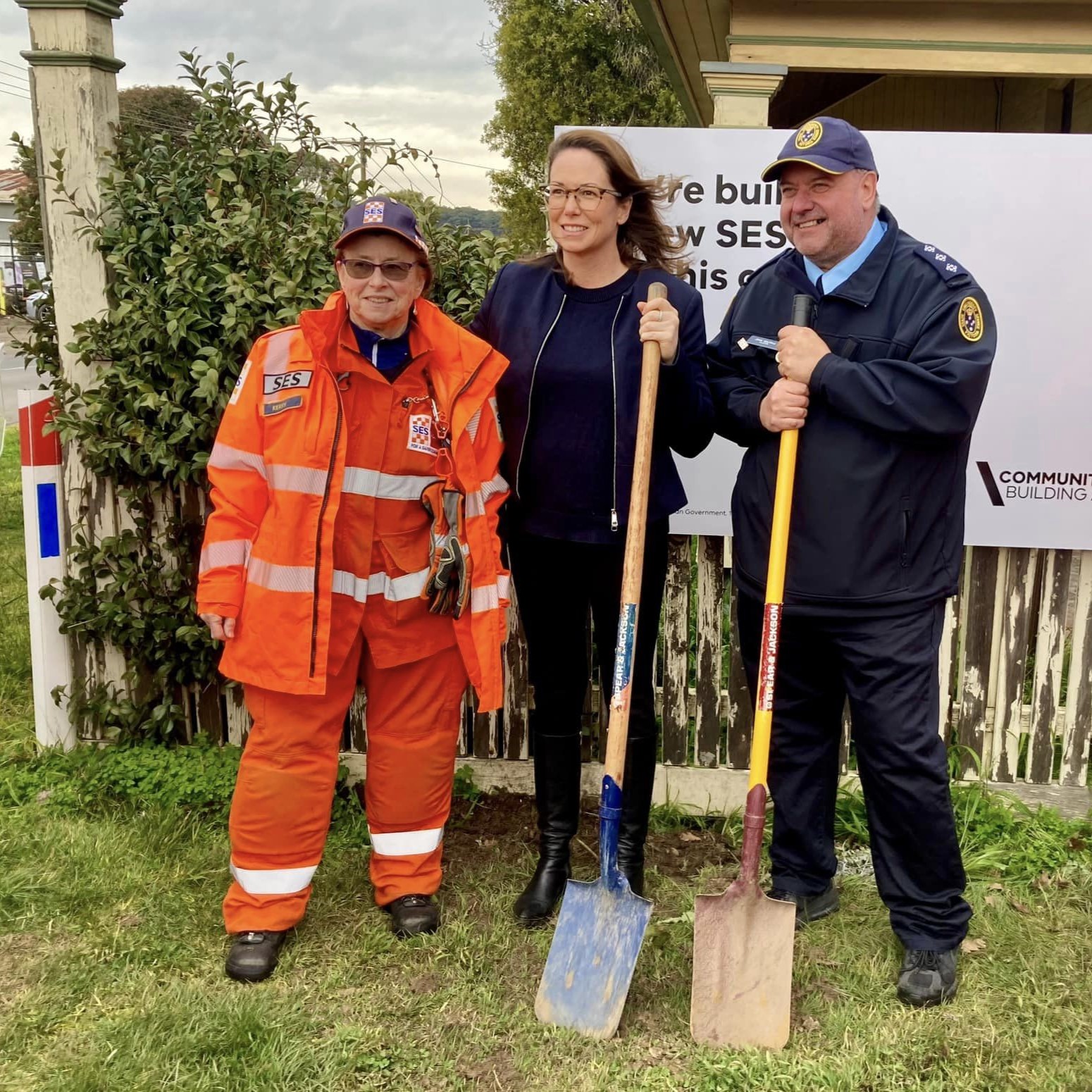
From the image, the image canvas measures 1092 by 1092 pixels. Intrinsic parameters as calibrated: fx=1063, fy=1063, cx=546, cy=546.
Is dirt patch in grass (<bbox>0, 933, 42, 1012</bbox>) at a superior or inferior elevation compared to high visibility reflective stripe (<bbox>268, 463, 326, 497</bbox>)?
inferior

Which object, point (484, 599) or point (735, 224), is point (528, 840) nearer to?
point (484, 599)

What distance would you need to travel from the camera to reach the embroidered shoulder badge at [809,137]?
8.52 ft

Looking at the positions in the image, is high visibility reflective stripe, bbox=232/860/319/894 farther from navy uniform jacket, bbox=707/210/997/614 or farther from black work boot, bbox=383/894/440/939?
navy uniform jacket, bbox=707/210/997/614

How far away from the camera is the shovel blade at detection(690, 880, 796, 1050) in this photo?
8.69 ft

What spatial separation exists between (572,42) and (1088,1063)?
84.9ft

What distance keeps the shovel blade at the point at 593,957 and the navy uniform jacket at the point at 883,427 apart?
3.05 feet

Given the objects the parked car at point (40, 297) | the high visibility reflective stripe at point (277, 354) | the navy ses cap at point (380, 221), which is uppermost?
the navy ses cap at point (380, 221)

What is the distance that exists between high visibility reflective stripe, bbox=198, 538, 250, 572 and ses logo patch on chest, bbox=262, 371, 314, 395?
16.5 inches

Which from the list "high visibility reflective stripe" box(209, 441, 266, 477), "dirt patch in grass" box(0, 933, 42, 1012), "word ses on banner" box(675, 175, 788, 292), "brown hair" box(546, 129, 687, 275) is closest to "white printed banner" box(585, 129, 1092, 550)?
"word ses on banner" box(675, 175, 788, 292)

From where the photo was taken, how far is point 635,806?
3.26 meters

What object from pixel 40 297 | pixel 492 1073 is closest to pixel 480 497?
pixel 492 1073

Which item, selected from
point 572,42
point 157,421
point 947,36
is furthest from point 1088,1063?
point 572,42

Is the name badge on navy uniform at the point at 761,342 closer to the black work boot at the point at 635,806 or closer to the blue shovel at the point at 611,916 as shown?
the blue shovel at the point at 611,916

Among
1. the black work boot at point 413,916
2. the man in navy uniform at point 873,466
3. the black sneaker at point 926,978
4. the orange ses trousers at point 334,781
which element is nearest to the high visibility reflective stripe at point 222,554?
the orange ses trousers at point 334,781
